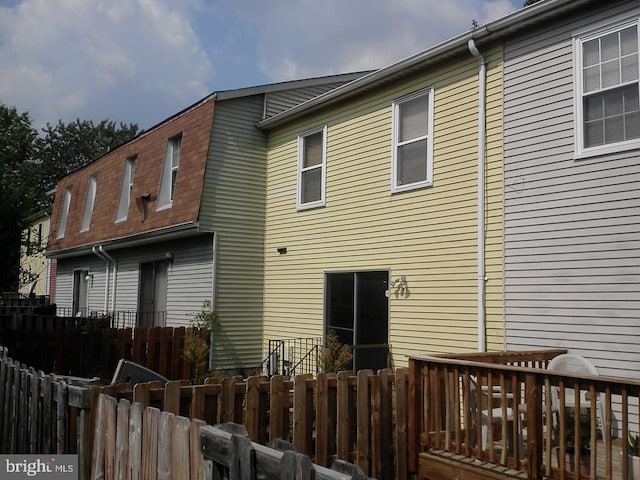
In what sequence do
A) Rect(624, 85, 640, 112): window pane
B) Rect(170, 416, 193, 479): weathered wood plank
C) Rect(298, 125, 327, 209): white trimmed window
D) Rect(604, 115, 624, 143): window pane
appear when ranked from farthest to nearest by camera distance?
Rect(298, 125, 327, 209): white trimmed window → Rect(604, 115, 624, 143): window pane → Rect(624, 85, 640, 112): window pane → Rect(170, 416, 193, 479): weathered wood plank

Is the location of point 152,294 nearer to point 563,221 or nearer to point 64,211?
point 64,211

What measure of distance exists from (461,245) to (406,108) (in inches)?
116

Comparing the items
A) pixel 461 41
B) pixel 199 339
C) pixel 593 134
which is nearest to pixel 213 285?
pixel 199 339

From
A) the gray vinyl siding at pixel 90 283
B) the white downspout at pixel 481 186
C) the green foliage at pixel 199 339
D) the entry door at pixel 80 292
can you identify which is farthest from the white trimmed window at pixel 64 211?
the white downspout at pixel 481 186

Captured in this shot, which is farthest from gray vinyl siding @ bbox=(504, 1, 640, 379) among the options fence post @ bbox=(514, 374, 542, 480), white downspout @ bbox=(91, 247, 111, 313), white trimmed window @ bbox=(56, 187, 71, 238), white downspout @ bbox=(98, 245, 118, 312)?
white trimmed window @ bbox=(56, 187, 71, 238)

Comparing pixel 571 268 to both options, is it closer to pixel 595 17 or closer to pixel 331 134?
pixel 595 17

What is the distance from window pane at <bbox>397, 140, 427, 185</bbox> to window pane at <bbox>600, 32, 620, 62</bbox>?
128 inches

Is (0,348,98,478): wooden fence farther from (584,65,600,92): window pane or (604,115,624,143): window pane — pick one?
(584,65,600,92): window pane

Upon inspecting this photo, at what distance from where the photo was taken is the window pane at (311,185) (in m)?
12.6

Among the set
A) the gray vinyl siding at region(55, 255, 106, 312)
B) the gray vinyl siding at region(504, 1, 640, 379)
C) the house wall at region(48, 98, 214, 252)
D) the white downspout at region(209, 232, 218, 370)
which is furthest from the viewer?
the gray vinyl siding at region(55, 255, 106, 312)

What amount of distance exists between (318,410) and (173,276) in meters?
10.1

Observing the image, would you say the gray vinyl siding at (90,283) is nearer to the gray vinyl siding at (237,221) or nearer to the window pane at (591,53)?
the gray vinyl siding at (237,221)

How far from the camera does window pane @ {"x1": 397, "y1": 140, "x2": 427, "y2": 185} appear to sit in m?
10.2

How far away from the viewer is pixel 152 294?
16375 millimetres
